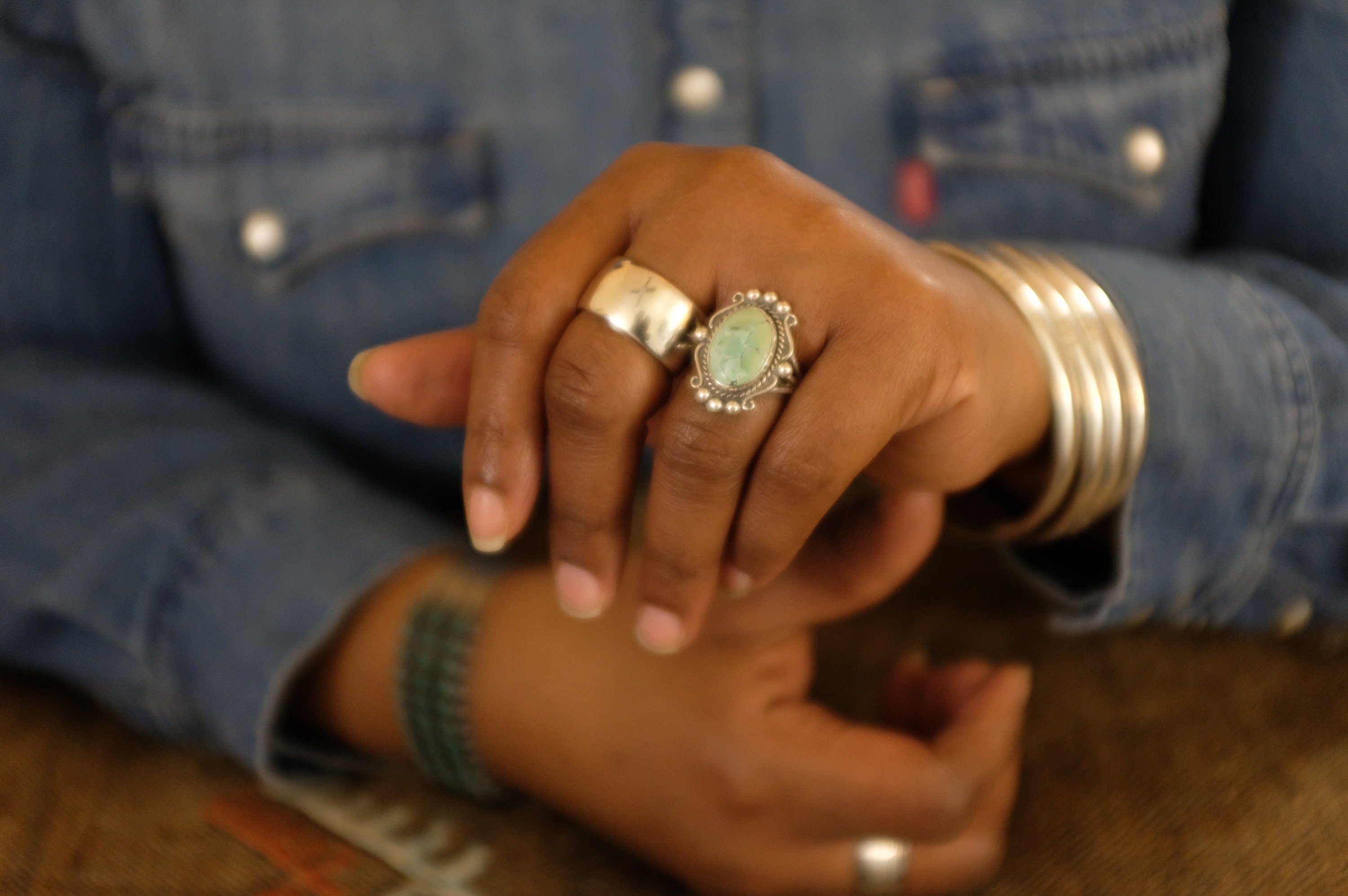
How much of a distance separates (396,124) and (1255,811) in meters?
0.71

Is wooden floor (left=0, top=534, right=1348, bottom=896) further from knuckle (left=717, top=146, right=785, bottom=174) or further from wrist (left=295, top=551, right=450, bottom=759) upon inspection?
knuckle (left=717, top=146, right=785, bottom=174)

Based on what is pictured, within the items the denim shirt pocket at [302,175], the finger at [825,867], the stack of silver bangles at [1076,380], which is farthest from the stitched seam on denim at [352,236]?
the finger at [825,867]

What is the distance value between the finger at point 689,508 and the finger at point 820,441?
0.01 m

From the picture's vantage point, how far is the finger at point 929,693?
48cm

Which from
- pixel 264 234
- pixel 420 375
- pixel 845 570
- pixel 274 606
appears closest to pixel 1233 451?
pixel 845 570

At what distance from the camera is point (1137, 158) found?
696 millimetres

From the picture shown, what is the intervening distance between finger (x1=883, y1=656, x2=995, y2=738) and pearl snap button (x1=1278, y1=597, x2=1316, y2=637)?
0.25m

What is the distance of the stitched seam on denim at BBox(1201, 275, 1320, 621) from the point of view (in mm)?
539

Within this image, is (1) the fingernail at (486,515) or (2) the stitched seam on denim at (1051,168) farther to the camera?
(2) the stitched seam on denim at (1051,168)

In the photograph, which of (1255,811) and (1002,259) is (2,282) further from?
(1255,811)

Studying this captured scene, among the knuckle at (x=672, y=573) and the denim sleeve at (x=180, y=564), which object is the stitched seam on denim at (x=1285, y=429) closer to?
the knuckle at (x=672, y=573)

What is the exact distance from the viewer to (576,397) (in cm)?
39

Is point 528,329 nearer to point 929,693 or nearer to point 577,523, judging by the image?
point 577,523

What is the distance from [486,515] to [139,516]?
0.32 metres
